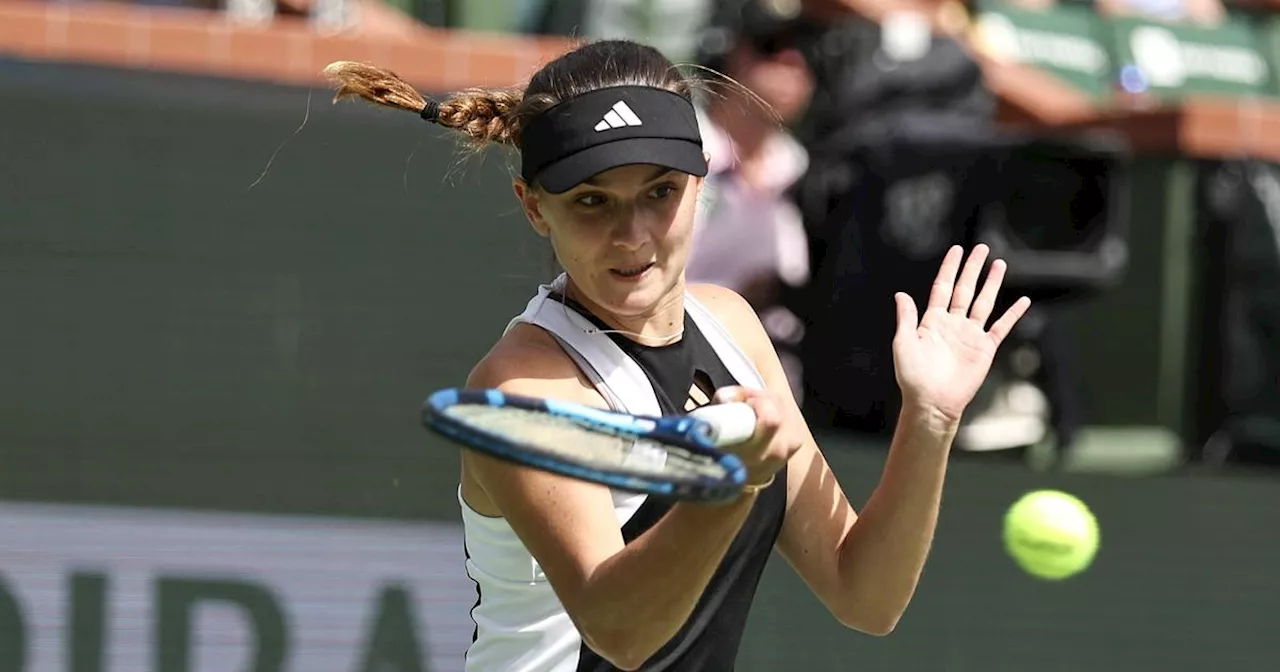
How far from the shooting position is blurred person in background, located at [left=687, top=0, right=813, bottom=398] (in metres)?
5.04

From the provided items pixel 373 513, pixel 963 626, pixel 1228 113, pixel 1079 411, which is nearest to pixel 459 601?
pixel 373 513

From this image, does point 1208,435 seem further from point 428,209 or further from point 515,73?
point 428,209

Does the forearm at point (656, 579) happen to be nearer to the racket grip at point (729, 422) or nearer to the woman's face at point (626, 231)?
the racket grip at point (729, 422)

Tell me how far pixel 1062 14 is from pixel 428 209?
17.4 feet

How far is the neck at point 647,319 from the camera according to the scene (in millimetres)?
2445

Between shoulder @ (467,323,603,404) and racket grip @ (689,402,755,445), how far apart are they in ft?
1.26

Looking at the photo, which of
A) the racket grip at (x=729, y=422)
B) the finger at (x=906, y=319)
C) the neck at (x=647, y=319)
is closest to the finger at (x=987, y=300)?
the finger at (x=906, y=319)

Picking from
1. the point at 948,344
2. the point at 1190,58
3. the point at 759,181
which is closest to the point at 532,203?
the point at 948,344

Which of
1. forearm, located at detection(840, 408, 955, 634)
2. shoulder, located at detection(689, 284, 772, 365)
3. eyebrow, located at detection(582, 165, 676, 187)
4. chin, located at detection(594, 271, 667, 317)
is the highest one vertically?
eyebrow, located at detection(582, 165, 676, 187)

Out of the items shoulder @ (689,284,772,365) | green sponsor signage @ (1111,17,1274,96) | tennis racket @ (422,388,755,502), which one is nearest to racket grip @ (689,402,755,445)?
tennis racket @ (422,388,755,502)

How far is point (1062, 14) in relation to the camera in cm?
847

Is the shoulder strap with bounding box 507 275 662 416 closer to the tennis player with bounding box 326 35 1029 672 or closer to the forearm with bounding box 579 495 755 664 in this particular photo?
the tennis player with bounding box 326 35 1029 672

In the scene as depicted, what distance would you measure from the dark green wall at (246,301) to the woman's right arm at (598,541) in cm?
146

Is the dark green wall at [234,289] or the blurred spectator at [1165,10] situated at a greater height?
the dark green wall at [234,289]
